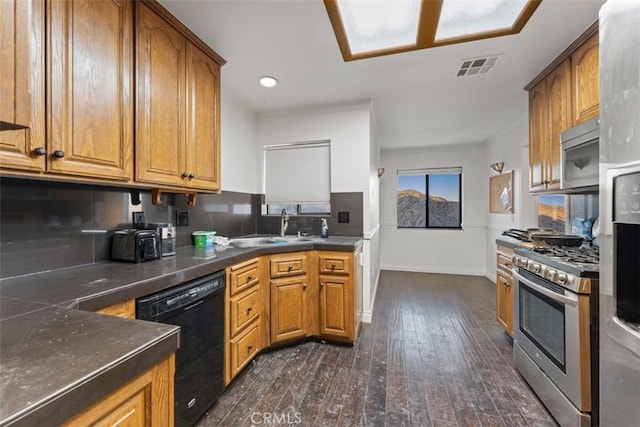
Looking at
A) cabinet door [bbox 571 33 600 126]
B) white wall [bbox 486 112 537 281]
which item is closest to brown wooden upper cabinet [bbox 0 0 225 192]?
cabinet door [bbox 571 33 600 126]

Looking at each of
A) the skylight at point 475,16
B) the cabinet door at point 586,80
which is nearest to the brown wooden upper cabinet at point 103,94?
→ the skylight at point 475,16

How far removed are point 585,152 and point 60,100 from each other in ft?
9.81

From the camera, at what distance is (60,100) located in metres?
1.11

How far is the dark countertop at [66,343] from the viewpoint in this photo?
0.45 m

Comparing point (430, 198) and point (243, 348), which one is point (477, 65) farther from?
point (430, 198)

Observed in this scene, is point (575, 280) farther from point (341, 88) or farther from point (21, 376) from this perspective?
point (341, 88)

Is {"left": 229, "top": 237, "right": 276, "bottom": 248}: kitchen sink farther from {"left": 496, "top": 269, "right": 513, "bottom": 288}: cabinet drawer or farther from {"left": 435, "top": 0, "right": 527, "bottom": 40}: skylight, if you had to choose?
{"left": 496, "top": 269, "right": 513, "bottom": 288}: cabinet drawer

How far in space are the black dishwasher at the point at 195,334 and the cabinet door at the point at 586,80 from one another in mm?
2697

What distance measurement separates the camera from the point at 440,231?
508 cm

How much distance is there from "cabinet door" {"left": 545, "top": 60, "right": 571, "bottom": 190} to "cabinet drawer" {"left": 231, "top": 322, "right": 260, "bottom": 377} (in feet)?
8.73

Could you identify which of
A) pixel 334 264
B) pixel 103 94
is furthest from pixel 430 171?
pixel 103 94

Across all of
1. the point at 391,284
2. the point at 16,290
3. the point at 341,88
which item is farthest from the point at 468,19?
the point at 391,284

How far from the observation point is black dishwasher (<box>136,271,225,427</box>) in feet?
4.10

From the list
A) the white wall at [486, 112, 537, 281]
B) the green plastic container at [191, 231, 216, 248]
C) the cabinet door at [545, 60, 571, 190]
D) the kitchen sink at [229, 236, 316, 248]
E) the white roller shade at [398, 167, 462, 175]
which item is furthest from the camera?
the white roller shade at [398, 167, 462, 175]
